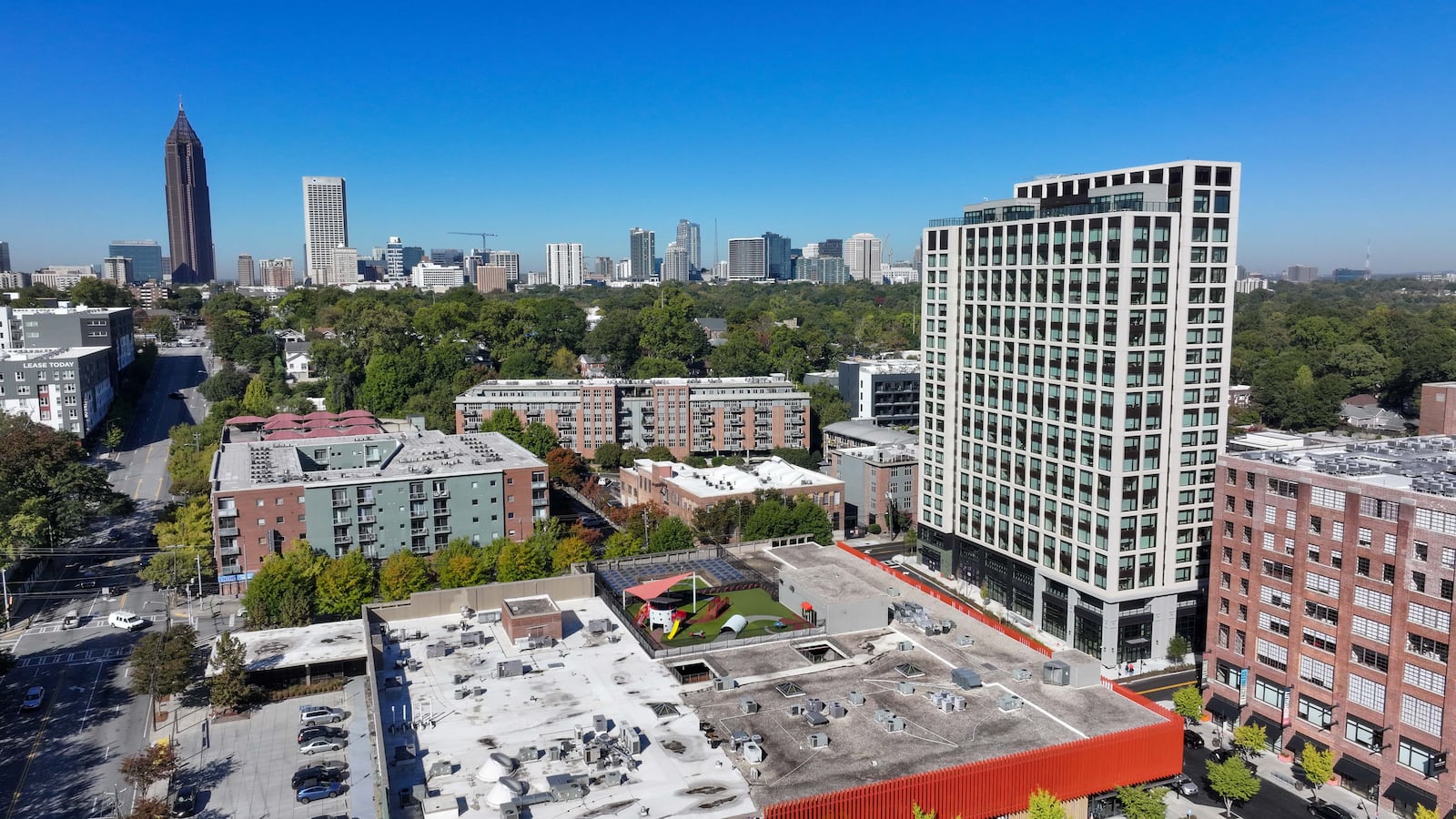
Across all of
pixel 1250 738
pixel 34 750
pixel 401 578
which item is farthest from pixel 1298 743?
pixel 34 750

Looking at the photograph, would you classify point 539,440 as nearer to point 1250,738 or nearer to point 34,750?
point 34,750

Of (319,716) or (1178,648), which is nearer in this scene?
(319,716)

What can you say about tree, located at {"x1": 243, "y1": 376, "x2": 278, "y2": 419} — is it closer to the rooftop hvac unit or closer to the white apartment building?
the white apartment building

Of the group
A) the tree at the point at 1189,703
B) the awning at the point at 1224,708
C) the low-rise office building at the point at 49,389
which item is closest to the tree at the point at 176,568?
the low-rise office building at the point at 49,389

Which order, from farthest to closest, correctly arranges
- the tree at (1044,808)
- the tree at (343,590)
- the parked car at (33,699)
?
the tree at (343,590) → the parked car at (33,699) → the tree at (1044,808)

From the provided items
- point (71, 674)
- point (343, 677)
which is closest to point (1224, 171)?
point (343, 677)

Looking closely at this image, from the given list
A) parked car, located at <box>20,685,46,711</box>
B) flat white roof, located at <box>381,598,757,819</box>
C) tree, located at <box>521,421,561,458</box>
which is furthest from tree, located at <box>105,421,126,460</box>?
flat white roof, located at <box>381,598,757,819</box>

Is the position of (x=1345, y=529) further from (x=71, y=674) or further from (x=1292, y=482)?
(x=71, y=674)

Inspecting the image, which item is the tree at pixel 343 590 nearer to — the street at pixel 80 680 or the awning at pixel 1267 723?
the street at pixel 80 680
